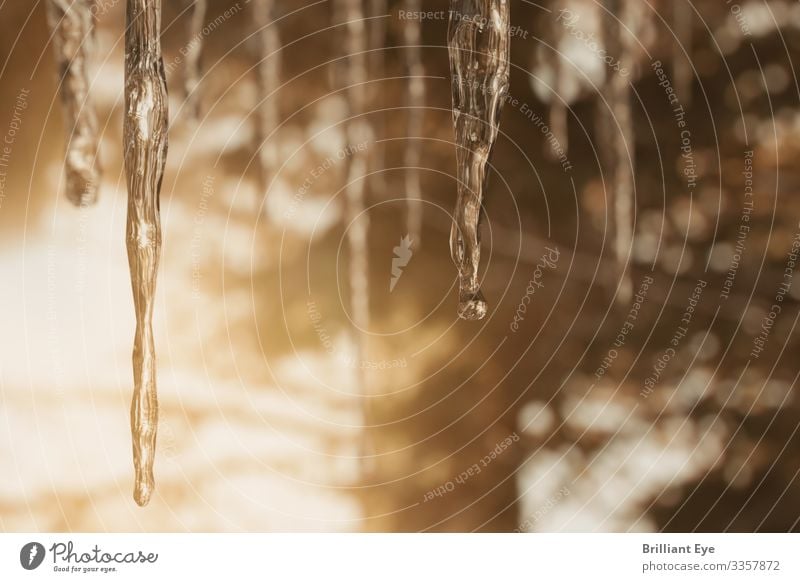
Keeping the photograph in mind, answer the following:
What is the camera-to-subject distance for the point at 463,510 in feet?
3.02

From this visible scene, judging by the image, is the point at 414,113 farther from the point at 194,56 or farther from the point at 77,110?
the point at 77,110

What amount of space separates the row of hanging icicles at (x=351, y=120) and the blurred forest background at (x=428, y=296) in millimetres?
12

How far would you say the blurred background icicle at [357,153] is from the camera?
3.02 feet

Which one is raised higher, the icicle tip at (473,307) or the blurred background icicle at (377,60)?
the blurred background icicle at (377,60)

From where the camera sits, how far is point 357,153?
36.5 inches

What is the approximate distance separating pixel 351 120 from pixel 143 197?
261 millimetres

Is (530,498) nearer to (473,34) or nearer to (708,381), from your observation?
(708,381)

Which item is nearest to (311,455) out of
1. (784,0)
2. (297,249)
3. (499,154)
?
(297,249)

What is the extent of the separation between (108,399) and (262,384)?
0.60ft

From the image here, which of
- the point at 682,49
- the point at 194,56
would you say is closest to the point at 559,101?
the point at 682,49
